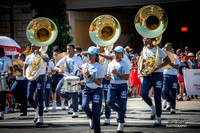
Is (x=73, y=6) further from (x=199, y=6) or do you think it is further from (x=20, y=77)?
(x=20, y=77)

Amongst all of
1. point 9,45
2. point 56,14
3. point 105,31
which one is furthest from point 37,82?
point 56,14

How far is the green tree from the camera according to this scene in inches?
730

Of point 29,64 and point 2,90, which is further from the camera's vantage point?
point 2,90

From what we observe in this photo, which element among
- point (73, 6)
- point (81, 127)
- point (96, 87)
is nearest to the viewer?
point (96, 87)

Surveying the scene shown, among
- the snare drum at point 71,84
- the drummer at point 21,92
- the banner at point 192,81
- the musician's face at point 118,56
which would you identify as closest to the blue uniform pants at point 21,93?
the drummer at point 21,92

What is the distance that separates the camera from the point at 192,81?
15.6 m

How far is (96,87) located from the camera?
8148mm

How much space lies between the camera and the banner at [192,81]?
50.8ft

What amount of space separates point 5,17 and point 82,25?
4367 millimetres

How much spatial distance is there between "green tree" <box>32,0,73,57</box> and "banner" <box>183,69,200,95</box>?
21.1ft

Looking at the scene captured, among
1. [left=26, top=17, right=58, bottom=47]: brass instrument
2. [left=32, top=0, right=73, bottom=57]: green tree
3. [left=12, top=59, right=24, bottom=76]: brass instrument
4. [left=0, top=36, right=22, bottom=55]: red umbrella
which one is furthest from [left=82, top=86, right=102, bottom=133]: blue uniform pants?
[left=32, top=0, right=73, bottom=57]: green tree

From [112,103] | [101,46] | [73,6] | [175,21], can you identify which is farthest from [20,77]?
[175,21]

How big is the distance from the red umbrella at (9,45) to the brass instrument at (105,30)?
5.28m

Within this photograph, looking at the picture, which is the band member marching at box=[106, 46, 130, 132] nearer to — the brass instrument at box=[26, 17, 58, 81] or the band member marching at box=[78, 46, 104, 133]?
the band member marching at box=[78, 46, 104, 133]
